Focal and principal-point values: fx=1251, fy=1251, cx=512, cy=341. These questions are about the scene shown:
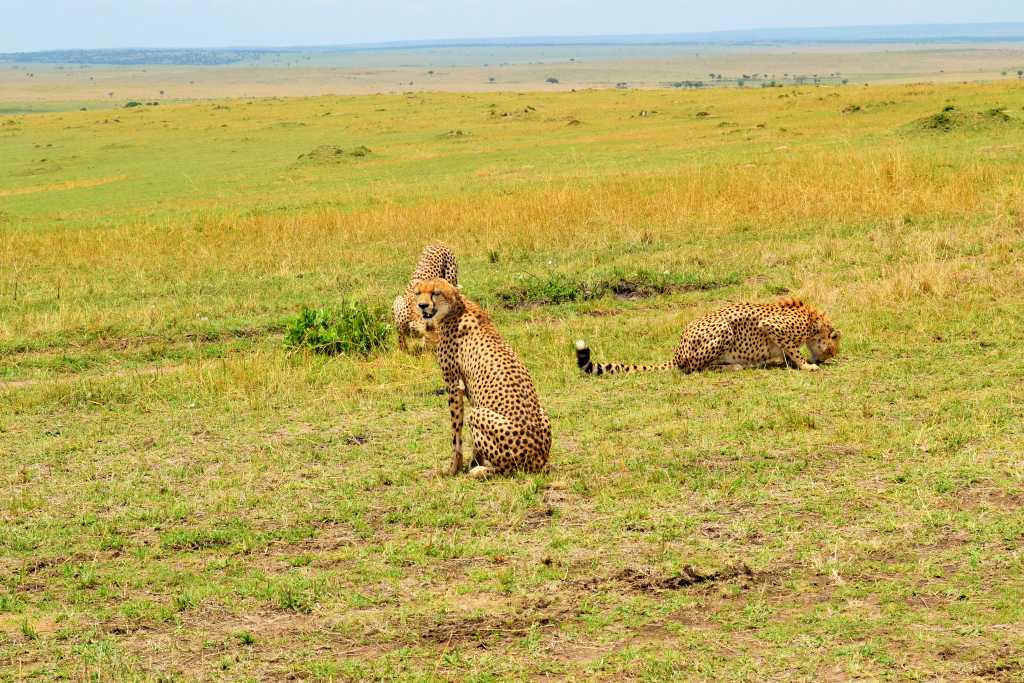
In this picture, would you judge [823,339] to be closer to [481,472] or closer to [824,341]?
[824,341]

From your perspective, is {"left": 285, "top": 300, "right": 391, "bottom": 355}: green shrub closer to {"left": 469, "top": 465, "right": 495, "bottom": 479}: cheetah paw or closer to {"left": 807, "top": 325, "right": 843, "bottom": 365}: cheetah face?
{"left": 807, "top": 325, "right": 843, "bottom": 365}: cheetah face

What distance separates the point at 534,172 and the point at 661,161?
8.70ft

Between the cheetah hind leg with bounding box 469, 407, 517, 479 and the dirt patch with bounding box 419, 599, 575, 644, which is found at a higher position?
the cheetah hind leg with bounding box 469, 407, 517, 479

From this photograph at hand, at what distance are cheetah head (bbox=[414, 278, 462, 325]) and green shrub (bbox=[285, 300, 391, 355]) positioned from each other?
12.1 ft

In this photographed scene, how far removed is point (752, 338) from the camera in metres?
9.66

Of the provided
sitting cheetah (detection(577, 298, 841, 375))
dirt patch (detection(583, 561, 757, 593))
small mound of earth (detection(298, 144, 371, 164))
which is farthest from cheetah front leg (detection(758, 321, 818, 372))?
small mound of earth (detection(298, 144, 371, 164))

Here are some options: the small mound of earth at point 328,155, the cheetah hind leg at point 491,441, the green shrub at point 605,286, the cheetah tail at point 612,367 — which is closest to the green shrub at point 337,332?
the green shrub at point 605,286

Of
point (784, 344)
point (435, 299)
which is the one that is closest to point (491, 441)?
point (435, 299)

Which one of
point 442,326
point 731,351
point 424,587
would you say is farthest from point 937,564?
point 731,351

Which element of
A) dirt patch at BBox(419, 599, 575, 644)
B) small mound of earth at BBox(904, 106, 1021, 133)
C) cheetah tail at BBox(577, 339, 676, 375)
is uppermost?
small mound of earth at BBox(904, 106, 1021, 133)

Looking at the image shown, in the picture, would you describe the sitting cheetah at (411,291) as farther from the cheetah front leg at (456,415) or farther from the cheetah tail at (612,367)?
the cheetah front leg at (456,415)

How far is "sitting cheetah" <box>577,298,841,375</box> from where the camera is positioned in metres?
9.58

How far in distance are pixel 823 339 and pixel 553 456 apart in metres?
3.10

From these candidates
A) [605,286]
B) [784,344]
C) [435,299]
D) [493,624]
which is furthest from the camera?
[605,286]
